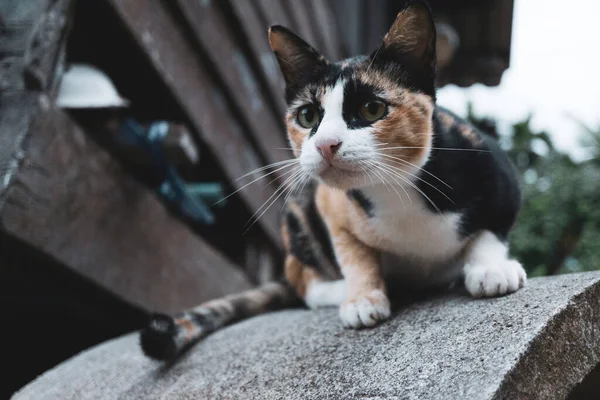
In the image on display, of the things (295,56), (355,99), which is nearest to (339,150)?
(355,99)

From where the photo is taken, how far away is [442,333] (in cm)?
112

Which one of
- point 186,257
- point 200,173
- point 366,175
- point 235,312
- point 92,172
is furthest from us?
point 200,173

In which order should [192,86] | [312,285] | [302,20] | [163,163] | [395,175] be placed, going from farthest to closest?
[302,20] → [192,86] → [163,163] → [312,285] → [395,175]

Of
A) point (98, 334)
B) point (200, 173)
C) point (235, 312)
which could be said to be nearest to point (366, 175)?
point (235, 312)

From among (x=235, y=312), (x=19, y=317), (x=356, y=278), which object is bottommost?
(x=19, y=317)

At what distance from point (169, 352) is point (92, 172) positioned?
709mm

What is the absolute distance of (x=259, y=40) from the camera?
9.66 ft

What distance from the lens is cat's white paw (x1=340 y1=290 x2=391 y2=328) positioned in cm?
133

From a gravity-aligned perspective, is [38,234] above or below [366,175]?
below

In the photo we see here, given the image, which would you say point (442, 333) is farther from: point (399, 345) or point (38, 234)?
point (38, 234)

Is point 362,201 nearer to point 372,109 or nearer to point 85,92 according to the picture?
point 372,109

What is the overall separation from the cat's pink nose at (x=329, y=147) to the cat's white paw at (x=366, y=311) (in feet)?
1.31

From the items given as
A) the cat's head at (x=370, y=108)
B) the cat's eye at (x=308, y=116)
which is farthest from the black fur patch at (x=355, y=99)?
the cat's eye at (x=308, y=116)

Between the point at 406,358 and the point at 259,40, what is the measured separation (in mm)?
2274
